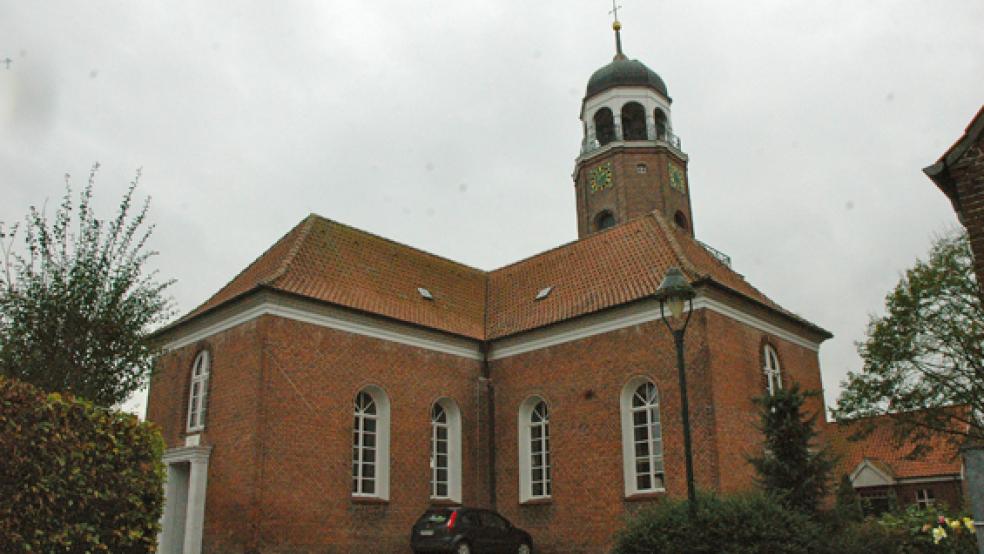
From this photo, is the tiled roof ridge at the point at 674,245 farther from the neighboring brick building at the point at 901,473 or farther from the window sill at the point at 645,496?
the neighboring brick building at the point at 901,473

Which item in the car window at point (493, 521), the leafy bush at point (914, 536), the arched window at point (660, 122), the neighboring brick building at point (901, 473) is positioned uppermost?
the arched window at point (660, 122)

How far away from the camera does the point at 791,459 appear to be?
14.8 m

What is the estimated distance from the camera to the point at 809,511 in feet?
47.0

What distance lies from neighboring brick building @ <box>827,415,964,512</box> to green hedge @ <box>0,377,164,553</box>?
2793cm

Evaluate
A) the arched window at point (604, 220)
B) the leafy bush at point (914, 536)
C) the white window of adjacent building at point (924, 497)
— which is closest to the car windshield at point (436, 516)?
the leafy bush at point (914, 536)

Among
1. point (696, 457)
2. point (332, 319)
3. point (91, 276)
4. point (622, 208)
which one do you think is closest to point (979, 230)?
point (696, 457)

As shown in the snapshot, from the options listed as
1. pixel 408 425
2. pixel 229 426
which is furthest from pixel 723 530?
pixel 229 426

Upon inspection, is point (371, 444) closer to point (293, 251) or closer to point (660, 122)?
point (293, 251)

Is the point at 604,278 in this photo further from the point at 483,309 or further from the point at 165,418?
the point at 165,418

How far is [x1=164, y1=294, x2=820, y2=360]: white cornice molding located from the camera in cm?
1942

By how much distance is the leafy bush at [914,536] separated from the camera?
13.1 m

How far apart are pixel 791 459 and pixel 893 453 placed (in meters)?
23.7

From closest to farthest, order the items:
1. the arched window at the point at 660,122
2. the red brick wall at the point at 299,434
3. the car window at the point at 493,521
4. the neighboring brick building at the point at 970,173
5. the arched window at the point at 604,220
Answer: the neighboring brick building at the point at 970,173 → the red brick wall at the point at 299,434 → the car window at the point at 493,521 → the arched window at the point at 604,220 → the arched window at the point at 660,122

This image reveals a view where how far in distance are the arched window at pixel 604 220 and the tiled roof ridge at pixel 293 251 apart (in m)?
13.5
